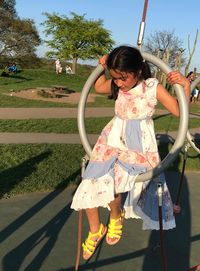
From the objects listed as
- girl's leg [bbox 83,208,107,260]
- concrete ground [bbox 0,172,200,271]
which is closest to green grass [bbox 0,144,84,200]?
concrete ground [bbox 0,172,200,271]

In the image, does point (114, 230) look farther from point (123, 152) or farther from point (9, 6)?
point (9, 6)

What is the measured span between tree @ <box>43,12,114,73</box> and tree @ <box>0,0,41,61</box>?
884 cm

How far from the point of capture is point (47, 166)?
7227 mm

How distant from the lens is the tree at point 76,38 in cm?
4603

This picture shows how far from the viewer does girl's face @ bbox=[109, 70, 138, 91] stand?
10.2 ft

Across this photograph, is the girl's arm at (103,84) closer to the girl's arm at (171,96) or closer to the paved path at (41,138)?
the girl's arm at (171,96)

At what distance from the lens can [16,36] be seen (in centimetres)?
3572

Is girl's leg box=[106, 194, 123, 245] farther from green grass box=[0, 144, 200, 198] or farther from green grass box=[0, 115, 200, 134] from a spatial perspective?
green grass box=[0, 115, 200, 134]

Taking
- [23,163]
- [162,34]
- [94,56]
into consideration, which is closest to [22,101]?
[23,163]

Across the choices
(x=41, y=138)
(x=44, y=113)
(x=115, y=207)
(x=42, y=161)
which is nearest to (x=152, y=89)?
(x=115, y=207)

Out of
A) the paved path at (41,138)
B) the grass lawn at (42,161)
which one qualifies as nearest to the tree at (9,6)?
the grass lawn at (42,161)

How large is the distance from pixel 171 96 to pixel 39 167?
4.27 metres

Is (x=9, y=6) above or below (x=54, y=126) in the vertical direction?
above

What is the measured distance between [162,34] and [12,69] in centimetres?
3203
